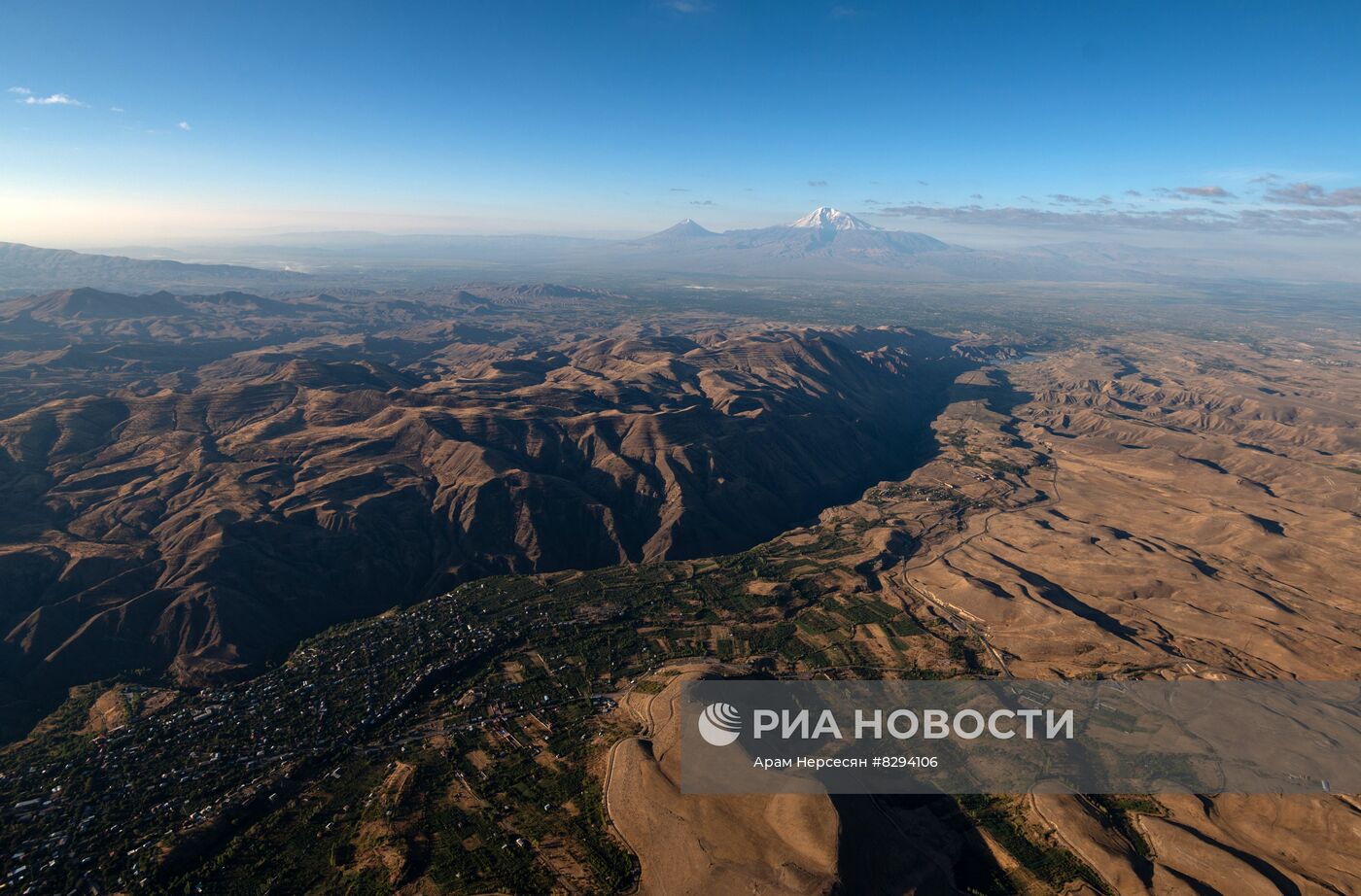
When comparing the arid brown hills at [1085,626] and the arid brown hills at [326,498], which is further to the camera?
the arid brown hills at [326,498]

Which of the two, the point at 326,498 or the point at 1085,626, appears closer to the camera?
the point at 1085,626

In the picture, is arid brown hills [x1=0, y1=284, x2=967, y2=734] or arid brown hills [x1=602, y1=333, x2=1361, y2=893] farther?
arid brown hills [x1=0, y1=284, x2=967, y2=734]

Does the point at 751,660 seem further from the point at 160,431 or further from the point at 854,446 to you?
the point at 160,431

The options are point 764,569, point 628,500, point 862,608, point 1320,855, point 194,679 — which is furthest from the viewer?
point 628,500

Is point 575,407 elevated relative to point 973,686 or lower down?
elevated

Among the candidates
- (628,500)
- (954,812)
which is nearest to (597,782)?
(954,812)

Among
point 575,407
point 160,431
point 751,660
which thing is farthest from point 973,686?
point 160,431

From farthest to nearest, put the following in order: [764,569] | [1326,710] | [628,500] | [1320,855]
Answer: [628,500]
[764,569]
[1326,710]
[1320,855]

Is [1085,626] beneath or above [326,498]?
beneath

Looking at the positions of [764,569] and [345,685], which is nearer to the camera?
[345,685]
